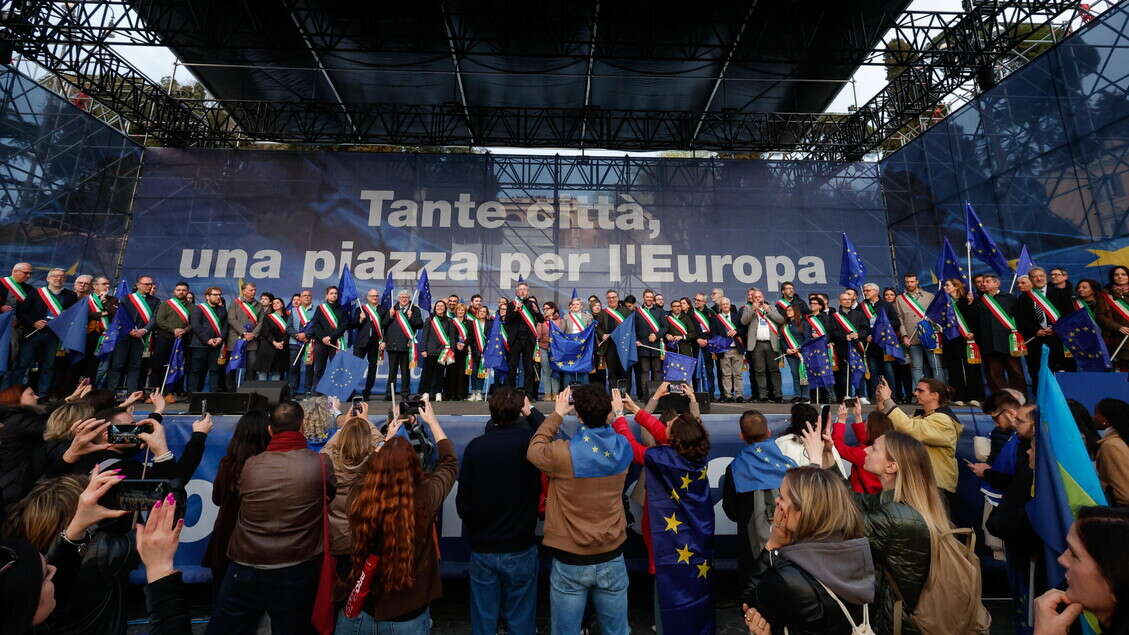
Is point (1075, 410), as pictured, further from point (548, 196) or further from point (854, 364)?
point (548, 196)

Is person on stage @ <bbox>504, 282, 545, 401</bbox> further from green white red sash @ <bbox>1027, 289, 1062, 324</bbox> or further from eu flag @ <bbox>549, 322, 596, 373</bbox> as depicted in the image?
green white red sash @ <bbox>1027, 289, 1062, 324</bbox>

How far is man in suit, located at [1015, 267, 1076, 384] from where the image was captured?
5492 millimetres

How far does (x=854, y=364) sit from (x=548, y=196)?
7.06 m

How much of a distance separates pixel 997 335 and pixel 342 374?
700 cm

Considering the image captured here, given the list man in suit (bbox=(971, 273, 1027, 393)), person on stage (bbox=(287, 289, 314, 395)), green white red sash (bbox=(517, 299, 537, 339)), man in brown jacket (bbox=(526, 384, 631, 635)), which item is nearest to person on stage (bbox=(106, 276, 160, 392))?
person on stage (bbox=(287, 289, 314, 395))

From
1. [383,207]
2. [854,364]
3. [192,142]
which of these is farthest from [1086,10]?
[192,142]

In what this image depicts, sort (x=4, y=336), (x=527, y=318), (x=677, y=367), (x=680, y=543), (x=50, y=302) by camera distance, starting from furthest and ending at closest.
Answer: (x=527, y=318), (x=50, y=302), (x=4, y=336), (x=677, y=367), (x=680, y=543)

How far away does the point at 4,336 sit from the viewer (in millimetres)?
5527

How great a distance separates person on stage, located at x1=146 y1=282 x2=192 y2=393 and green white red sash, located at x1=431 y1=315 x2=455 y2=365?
327 centimetres

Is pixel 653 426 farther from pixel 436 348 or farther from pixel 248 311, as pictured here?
pixel 248 311

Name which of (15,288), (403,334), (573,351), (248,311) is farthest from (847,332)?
(15,288)

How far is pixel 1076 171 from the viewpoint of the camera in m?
7.87

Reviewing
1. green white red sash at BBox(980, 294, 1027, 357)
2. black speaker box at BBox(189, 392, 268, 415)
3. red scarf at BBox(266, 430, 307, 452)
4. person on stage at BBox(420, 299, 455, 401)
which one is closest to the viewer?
red scarf at BBox(266, 430, 307, 452)

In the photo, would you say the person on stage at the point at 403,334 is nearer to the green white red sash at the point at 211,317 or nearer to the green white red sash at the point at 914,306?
the green white red sash at the point at 211,317
